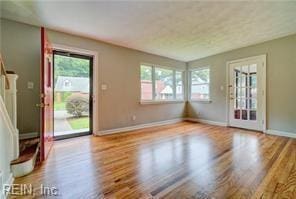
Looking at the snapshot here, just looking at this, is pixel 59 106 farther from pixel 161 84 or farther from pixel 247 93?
pixel 247 93

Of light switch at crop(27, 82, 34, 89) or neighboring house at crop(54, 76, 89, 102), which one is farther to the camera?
neighboring house at crop(54, 76, 89, 102)

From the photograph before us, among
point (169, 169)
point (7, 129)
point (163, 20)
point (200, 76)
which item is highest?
point (163, 20)

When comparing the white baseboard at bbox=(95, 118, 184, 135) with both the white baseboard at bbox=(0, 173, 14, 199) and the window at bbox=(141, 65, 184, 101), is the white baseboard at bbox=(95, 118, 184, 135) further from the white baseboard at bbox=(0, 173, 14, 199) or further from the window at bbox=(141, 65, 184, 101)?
the white baseboard at bbox=(0, 173, 14, 199)

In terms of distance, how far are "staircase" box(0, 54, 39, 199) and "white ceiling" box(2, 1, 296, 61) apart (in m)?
1.36

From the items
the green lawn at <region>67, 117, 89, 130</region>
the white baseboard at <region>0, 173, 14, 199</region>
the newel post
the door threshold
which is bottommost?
the white baseboard at <region>0, 173, 14, 199</region>

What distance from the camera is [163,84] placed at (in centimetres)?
593

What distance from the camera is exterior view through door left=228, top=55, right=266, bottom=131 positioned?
4625mm

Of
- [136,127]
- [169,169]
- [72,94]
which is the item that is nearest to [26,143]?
[72,94]

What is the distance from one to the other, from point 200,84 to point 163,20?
3.67 meters

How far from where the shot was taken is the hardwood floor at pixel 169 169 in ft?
5.93

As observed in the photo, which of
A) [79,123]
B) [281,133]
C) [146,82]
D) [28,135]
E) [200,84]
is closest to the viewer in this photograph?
[28,135]

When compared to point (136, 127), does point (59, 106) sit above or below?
above

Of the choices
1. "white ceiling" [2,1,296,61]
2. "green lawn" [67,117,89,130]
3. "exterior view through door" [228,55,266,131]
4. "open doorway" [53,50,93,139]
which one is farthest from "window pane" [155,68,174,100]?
"green lawn" [67,117,89,130]

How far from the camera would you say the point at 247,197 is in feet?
5.58
